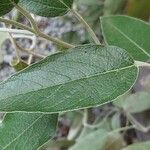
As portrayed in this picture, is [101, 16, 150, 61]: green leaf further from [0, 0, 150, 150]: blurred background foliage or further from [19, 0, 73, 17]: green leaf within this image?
[0, 0, 150, 150]: blurred background foliage

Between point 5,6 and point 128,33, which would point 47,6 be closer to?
point 5,6

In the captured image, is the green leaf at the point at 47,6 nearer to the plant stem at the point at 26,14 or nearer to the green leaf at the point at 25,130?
the plant stem at the point at 26,14

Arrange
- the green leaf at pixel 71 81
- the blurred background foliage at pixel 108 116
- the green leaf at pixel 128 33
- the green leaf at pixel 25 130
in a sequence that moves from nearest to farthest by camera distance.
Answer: the green leaf at pixel 71 81, the green leaf at pixel 25 130, the green leaf at pixel 128 33, the blurred background foliage at pixel 108 116

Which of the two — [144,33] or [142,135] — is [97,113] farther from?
[144,33]

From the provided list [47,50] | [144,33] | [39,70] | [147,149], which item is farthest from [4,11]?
[47,50]

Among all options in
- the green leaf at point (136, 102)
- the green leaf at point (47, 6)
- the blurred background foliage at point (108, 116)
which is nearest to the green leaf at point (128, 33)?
the green leaf at point (47, 6)
